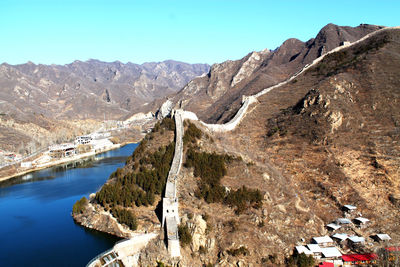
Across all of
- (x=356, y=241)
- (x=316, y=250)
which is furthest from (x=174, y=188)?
(x=356, y=241)

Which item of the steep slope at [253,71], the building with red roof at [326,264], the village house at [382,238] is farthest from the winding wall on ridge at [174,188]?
the steep slope at [253,71]

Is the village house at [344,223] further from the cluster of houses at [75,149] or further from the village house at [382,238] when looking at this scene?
the cluster of houses at [75,149]

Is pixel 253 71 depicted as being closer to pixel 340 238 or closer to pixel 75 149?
pixel 75 149

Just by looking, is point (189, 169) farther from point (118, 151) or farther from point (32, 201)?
point (118, 151)

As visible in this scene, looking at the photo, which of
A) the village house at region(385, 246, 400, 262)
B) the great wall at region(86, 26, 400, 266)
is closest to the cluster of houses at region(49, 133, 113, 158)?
the great wall at region(86, 26, 400, 266)

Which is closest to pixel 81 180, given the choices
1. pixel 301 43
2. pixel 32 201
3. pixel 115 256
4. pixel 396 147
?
pixel 32 201

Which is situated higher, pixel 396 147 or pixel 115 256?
pixel 396 147
